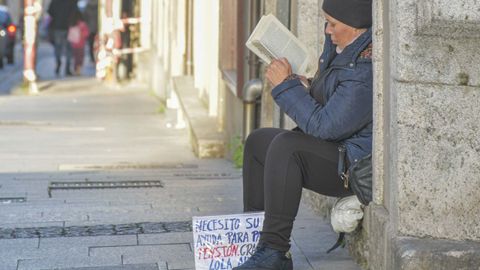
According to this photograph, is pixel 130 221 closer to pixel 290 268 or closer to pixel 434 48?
pixel 290 268

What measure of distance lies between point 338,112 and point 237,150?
5.13m

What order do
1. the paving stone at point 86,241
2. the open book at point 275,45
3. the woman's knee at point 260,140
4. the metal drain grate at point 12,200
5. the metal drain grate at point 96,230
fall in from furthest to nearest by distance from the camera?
1. the metal drain grate at point 12,200
2. the metal drain grate at point 96,230
3. the paving stone at point 86,241
4. the woman's knee at point 260,140
5. the open book at point 275,45

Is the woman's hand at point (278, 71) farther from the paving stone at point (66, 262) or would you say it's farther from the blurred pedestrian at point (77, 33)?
the blurred pedestrian at point (77, 33)

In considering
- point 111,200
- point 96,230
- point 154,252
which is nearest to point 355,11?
point 154,252

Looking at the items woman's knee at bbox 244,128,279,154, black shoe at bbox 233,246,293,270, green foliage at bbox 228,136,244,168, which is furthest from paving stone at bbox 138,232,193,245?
green foliage at bbox 228,136,244,168

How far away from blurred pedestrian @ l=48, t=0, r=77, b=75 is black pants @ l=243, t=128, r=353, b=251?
19410 millimetres

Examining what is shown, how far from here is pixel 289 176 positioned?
4609 millimetres

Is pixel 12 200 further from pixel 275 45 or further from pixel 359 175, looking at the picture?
pixel 359 175

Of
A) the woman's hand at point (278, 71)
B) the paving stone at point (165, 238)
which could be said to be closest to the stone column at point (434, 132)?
the woman's hand at point (278, 71)

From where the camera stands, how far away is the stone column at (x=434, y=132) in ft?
13.5

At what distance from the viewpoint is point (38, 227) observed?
19.7 feet

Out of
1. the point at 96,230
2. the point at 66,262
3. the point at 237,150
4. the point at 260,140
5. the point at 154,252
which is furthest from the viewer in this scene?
the point at 237,150

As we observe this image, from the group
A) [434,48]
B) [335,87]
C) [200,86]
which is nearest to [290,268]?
[335,87]

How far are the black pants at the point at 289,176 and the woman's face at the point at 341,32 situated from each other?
0.42m
